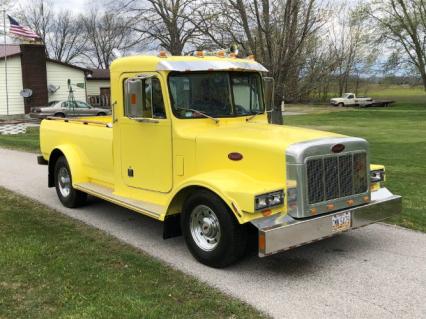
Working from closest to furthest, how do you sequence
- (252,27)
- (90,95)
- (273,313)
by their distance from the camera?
(273,313), (252,27), (90,95)

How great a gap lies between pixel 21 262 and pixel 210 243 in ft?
6.55

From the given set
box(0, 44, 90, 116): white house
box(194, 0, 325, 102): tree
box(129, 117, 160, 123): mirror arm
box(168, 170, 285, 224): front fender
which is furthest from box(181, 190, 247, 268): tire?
box(0, 44, 90, 116): white house

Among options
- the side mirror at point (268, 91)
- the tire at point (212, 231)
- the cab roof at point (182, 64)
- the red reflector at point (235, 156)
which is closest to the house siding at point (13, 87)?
the cab roof at point (182, 64)

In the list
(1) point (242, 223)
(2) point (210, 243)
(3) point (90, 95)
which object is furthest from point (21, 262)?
(3) point (90, 95)

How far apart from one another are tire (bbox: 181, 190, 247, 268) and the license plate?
2.93 feet

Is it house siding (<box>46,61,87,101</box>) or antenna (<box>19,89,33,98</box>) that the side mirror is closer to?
antenna (<box>19,89,33,98</box>)

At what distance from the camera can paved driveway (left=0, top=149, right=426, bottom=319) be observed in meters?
4.32

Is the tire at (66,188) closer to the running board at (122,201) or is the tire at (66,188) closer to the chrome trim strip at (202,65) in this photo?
the running board at (122,201)

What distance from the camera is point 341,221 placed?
5.15m

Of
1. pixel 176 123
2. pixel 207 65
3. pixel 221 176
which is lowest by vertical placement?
pixel 221 176

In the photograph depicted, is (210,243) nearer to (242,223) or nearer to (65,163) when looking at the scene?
(242,223)

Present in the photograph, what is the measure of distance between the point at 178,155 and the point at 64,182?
3.08 meters

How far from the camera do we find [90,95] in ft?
133

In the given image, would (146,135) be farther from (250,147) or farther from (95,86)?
(95,86)
